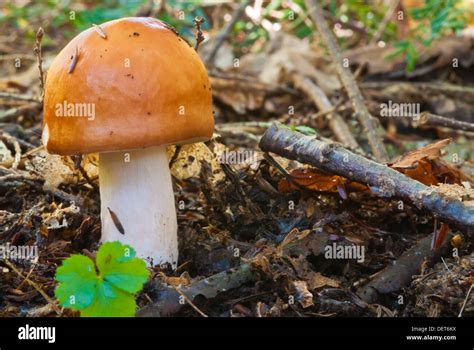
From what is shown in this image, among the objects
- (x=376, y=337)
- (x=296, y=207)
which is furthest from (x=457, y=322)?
(x=296, y=207)

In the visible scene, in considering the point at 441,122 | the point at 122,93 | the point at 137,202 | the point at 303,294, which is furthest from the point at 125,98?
the point at 441,122

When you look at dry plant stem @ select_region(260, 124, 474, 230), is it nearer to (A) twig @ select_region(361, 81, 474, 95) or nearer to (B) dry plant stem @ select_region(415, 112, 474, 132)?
(B) dry plant stem @ select_region(415, 112, 474, 132)

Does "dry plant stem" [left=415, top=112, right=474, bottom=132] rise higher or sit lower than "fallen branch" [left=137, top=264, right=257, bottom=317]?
higher

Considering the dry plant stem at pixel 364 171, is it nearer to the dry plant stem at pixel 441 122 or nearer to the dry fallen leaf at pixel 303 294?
the dry fallen leaf at pixel 303 294

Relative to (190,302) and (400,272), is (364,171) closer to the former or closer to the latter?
(400,272)

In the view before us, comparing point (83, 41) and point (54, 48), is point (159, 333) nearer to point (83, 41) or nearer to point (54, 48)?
point (83, 41)
